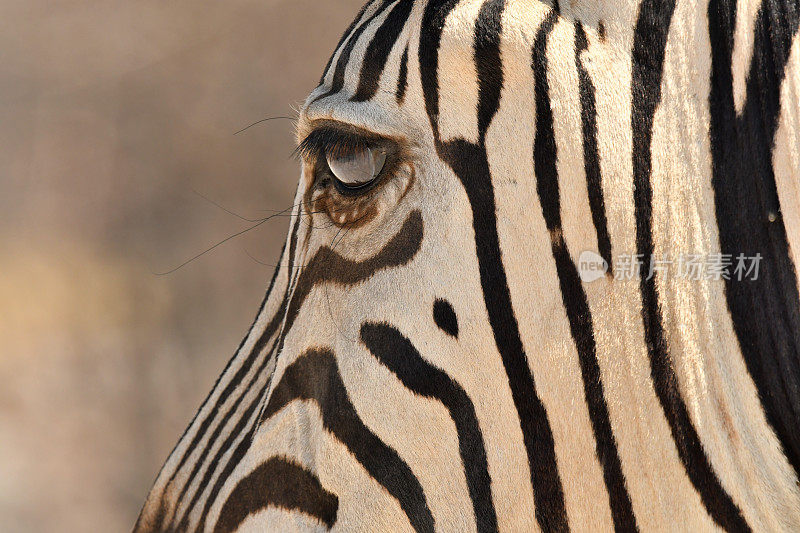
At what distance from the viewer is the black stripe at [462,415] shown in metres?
→ 1.33

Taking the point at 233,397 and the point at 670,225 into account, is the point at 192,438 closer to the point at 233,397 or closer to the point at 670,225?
the point at 233,397

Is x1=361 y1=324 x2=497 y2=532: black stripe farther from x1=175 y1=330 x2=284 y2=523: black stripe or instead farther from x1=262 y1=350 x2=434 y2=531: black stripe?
x1=175 y1=330 x2=284 y2=523: black stripe

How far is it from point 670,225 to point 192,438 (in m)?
1.22

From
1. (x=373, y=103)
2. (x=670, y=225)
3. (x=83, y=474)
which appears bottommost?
(x=83, y=474)

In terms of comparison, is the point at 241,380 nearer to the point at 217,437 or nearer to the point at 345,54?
the point at 217,437

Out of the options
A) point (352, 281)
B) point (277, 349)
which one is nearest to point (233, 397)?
point (277, 349)

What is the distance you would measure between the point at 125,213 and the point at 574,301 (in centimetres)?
612

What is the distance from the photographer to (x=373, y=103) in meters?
1.38

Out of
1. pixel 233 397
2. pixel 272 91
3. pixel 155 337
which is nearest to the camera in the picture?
pixel 233 397

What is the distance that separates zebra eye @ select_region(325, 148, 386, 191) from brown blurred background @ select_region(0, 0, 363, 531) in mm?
5304

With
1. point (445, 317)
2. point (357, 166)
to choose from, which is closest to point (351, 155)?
point (357, 166)

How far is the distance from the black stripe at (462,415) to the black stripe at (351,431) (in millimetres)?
98

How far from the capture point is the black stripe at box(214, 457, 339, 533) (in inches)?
56.7

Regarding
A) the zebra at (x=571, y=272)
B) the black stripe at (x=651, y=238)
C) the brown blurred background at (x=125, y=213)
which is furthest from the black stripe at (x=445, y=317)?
the brown blurred background at (x=125, y=213)
